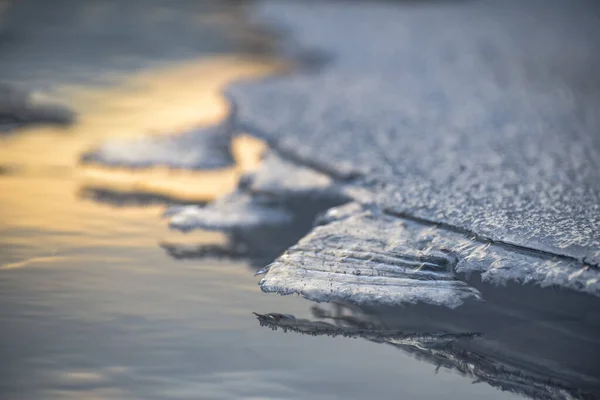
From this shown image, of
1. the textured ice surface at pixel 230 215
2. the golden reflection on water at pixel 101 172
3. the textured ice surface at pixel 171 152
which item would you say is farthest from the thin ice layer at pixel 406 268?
the textured ice surface at pixel 171 152

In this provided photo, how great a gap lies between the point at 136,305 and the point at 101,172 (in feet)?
3.19

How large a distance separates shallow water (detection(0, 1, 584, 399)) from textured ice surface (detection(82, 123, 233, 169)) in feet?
0.19

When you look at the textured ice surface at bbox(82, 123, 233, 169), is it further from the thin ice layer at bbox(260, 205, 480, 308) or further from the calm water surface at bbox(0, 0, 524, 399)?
the thin ice layer at bbox(260, 205, 480, 308)

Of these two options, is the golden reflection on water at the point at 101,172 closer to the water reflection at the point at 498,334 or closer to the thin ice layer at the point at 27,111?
the thin ice layer at the point at 27,111

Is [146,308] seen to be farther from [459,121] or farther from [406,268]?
[459,121]

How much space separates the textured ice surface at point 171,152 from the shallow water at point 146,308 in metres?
0.06

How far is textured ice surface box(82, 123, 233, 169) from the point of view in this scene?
2428 millimetres

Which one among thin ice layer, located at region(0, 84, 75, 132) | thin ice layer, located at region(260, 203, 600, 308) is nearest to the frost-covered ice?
thin ice layer, located at region(260, 203, 600, 308)

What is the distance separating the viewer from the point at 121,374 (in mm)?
1229

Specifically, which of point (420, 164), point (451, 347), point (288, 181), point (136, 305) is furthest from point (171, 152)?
point (451, 347)

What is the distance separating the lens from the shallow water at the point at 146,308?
4.01 ft

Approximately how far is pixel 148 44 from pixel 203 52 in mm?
410

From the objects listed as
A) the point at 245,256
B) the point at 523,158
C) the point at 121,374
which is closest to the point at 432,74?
the point at 523,158

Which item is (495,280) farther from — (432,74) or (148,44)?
(148,44)
